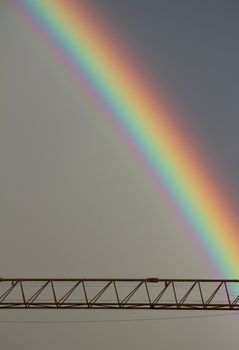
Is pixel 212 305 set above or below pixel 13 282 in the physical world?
below

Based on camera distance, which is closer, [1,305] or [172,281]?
[172,281]

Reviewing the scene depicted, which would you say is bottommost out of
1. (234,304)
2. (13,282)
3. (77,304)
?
(234,304)

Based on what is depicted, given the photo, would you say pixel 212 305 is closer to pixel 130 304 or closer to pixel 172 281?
pixel 172 281

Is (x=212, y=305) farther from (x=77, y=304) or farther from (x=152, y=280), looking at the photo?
(x=77, y=304)

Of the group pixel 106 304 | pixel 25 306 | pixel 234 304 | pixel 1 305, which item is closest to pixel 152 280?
pixel 106 304

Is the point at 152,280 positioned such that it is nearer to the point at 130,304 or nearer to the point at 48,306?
the point at 130,304

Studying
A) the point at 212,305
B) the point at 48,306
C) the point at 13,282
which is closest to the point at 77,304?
the point at 48,306

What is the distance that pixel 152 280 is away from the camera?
21.6 m

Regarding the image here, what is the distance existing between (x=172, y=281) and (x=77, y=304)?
15.2 ft

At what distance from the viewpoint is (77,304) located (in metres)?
22.4

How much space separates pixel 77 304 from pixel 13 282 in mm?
3312

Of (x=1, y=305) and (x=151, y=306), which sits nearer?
(x=151, y=306)

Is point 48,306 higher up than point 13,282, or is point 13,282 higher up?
point 13,282

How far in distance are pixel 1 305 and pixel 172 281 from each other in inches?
357
